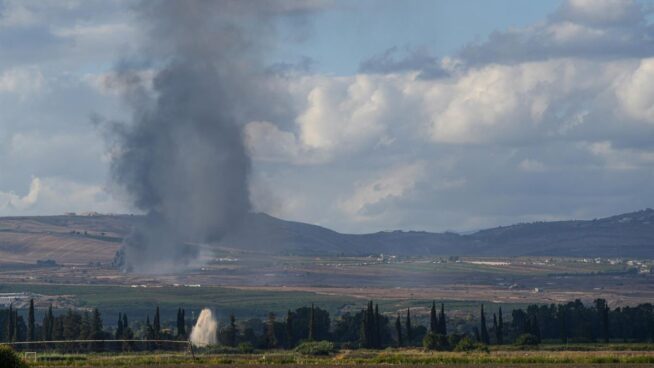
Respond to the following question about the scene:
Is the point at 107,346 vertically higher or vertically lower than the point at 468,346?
higher

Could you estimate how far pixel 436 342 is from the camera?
158 meters

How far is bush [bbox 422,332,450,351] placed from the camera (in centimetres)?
15600

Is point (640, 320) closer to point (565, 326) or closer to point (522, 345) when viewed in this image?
point (565, 326)

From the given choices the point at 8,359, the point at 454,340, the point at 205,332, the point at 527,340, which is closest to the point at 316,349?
the point at 454,340

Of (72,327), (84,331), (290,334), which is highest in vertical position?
(72,327)

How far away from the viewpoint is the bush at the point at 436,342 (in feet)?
512

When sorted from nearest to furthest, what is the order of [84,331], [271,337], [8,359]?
[8,359]
[271,337]
[84,331]

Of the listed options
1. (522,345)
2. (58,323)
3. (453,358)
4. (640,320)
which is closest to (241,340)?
(58,323)

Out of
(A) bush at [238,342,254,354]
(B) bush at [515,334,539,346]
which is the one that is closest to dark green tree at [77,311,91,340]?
(A) bush at [238,342,254,354]

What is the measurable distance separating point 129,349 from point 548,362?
5978cm

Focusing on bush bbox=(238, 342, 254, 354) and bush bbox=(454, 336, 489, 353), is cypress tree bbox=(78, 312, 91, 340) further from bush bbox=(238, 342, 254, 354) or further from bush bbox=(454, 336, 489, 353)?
bush bbox=(454, 336, 489, 353)

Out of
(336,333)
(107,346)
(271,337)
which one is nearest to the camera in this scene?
(107,346)

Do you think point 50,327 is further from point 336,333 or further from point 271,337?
point 336,333

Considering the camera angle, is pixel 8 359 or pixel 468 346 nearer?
pixel 8 359
